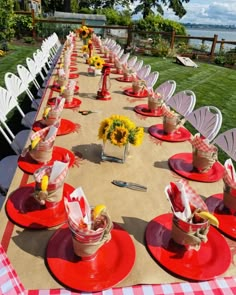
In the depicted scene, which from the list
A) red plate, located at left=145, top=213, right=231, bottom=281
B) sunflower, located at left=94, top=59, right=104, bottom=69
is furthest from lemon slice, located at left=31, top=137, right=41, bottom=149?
sunflower, located at left=94, top=59, right=104, bottom=69

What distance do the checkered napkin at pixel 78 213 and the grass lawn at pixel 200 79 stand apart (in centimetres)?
420

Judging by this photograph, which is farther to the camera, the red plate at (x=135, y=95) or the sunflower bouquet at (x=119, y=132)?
the red plate at (x=135, y=95)

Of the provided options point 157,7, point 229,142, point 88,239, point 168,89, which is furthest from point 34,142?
point 157,7

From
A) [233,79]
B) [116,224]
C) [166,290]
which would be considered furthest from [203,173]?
[233,79]

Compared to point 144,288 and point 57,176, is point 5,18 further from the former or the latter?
point 144,288

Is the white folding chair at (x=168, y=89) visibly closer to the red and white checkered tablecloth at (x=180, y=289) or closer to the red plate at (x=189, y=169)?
the red plate at (x=189, y=169)

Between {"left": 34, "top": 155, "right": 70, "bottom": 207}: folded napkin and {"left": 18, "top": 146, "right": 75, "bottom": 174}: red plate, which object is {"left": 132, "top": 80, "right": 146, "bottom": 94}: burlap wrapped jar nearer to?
{"left": 18, "top": 146, "right": 75, "bottom": 174}: red plate

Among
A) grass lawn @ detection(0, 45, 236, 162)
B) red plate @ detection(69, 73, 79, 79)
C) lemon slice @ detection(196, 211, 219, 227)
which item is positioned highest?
lemon slice @ detection(196, 211, 219, 227)

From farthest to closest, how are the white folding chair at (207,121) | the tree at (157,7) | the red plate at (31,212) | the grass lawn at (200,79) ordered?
the tree at (157,7), the grass lawn at (200,79), the white folding chair at (207,121), the red plate at (31,212)

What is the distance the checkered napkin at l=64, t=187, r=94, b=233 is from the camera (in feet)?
3.63

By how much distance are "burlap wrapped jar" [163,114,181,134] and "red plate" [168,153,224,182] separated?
364mm

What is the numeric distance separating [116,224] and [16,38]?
13.7 metres

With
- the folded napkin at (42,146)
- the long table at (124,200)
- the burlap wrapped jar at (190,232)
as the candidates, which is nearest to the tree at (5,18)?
the long table at (124,200)

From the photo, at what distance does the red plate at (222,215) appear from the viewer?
1.41 meters
